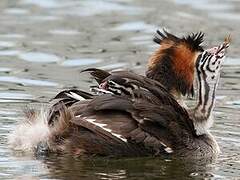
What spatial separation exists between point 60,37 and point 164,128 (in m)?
6.61

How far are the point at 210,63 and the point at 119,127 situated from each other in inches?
47.1

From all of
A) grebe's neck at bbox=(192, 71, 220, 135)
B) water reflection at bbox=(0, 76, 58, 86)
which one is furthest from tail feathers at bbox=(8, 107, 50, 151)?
water reflection at bbox=(0, 76, 58, 86)

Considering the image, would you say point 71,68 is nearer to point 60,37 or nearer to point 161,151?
point 60,37

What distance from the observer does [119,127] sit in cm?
882

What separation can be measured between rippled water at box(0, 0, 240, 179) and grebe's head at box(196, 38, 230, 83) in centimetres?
67

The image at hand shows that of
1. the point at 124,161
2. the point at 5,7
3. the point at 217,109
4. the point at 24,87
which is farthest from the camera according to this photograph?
the point at 5,7

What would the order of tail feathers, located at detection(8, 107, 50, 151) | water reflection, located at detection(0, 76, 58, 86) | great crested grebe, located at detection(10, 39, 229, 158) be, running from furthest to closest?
water reflection, located at detection(0, 76, 58, 86) < tail feathers, located at detection(8, 107, 50, 151) < great crested grebe, located at detection(10, 39, 229, 158)

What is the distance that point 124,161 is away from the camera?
891 centimetres

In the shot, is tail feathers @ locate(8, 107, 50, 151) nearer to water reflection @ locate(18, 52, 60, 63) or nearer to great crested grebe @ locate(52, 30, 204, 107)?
great crested grebe @ locate(52, 30, 204, 107)

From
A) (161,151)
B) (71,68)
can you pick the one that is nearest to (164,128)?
(161,151)

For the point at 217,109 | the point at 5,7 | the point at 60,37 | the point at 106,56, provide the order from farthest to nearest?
1. the point at 5,7
2. the point at 60,37
3. the point at 106,56
4. the point at 217,109

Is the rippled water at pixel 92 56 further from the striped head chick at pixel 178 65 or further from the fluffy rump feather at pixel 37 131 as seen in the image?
the striped head chick at pixel 178 65

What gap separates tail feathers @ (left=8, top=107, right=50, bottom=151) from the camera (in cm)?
896

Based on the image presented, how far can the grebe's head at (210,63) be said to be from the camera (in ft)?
31.1
